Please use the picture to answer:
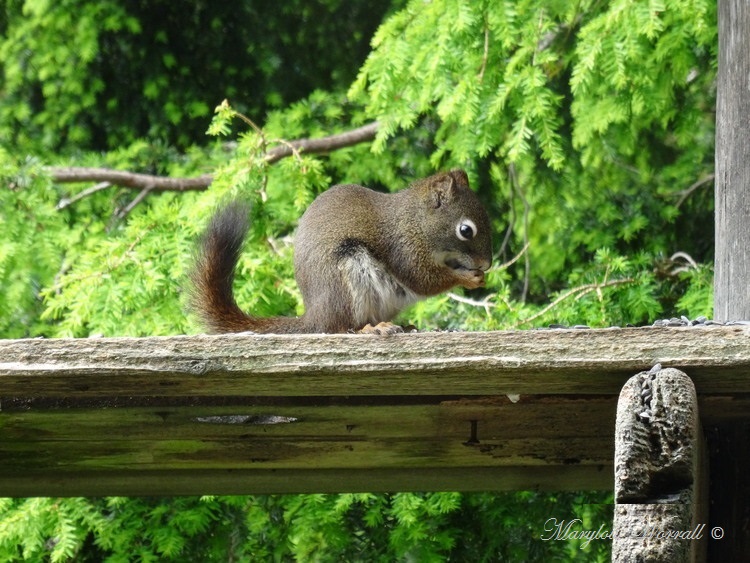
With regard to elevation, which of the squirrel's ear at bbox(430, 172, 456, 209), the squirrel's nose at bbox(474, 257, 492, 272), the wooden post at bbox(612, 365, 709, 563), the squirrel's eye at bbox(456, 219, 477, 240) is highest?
the squirrel's ear at bbox(430, 172, 456, 209)

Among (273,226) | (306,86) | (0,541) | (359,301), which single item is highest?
(306,86)

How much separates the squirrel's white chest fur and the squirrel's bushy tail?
0.36 ft

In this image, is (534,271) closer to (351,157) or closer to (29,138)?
(351,157)

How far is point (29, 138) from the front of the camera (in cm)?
412

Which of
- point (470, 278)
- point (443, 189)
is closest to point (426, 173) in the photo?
point (443, 189)

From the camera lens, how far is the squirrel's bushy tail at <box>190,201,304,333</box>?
1.99 m

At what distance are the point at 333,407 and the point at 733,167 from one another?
0.77m

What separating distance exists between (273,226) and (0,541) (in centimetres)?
101

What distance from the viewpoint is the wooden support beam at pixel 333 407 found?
1.20m

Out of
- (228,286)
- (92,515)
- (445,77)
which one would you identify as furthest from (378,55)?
(92,515)

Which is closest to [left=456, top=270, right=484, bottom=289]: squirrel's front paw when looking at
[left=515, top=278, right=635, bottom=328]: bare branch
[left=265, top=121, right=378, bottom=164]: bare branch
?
[left=515, top=278, right=635, bottom=328]: bare branch

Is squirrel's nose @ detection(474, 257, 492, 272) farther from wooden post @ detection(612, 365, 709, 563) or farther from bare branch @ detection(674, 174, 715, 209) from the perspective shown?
wooden post @ detection(612, 365, 709, 563)

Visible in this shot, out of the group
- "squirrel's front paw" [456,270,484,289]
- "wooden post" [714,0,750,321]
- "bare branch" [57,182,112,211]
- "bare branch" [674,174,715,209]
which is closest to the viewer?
"wooden post" [714,0,750,321]

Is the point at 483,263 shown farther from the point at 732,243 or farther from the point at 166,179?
the point at 166,179
